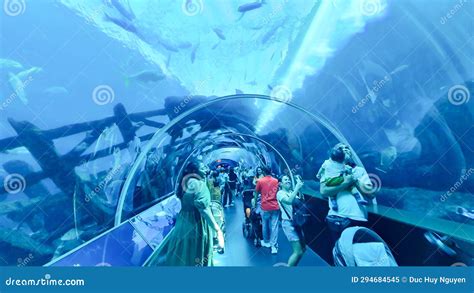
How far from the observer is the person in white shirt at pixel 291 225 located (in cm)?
373

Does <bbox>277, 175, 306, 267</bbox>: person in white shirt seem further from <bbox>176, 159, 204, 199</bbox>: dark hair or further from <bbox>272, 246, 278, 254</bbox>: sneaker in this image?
<bbox>176, 159, 204, 199</bbox>: dark hair

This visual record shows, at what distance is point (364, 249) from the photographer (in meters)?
3.70

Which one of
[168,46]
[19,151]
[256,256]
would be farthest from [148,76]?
[256,256]

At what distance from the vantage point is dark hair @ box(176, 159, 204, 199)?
3805 mm

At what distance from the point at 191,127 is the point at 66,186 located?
A: 1528mm

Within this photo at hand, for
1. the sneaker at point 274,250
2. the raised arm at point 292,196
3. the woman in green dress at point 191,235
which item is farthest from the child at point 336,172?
the woman in green dress at point 191,235

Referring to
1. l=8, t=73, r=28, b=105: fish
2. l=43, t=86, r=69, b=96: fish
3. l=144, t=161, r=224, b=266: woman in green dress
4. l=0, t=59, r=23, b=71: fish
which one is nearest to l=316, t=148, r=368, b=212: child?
l=144, t=161, r=224, b=266: woman in green dress

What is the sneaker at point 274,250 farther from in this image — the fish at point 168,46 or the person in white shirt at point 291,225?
the fish at point 168,46

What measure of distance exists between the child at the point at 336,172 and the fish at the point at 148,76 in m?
2.05

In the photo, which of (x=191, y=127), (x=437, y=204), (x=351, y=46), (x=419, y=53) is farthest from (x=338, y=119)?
(x=191, y=127)

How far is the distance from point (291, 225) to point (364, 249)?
83cm

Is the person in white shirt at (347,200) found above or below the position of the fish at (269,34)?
below

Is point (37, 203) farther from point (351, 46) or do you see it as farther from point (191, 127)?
point (351, 46)

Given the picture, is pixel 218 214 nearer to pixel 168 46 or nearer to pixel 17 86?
pixel 168 46
